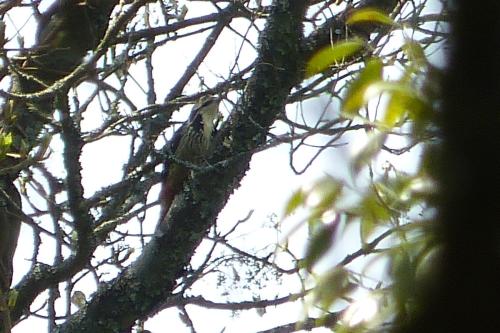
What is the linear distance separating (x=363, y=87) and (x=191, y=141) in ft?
10.9

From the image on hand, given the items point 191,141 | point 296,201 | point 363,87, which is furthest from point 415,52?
point 191,141

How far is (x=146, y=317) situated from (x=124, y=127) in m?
0.70

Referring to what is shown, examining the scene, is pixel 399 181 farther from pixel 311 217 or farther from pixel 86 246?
pixel 86 246

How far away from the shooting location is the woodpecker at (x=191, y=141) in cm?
371

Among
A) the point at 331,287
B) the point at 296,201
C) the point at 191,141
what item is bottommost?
the point at 331,287

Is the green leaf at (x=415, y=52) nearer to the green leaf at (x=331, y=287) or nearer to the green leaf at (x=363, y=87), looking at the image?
the green leaf at (x=363, y=87)

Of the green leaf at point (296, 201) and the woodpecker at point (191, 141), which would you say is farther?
the woodpecker at point (191, 141)

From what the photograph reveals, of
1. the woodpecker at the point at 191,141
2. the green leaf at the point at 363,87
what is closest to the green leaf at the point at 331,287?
the green leaf at the point at 363,87

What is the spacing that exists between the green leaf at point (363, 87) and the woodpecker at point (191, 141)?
249 cm

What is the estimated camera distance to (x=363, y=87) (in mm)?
1138

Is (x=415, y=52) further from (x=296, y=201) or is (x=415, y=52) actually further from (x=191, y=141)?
(x=191, y=141)

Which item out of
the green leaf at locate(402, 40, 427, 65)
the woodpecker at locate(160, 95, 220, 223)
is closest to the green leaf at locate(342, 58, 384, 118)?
the green leaf at locate(402, 40, 427, 65)

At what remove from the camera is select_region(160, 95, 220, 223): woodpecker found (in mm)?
3709

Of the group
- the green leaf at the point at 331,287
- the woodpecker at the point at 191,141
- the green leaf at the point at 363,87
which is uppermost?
the woodpecker at the point at 191,141
